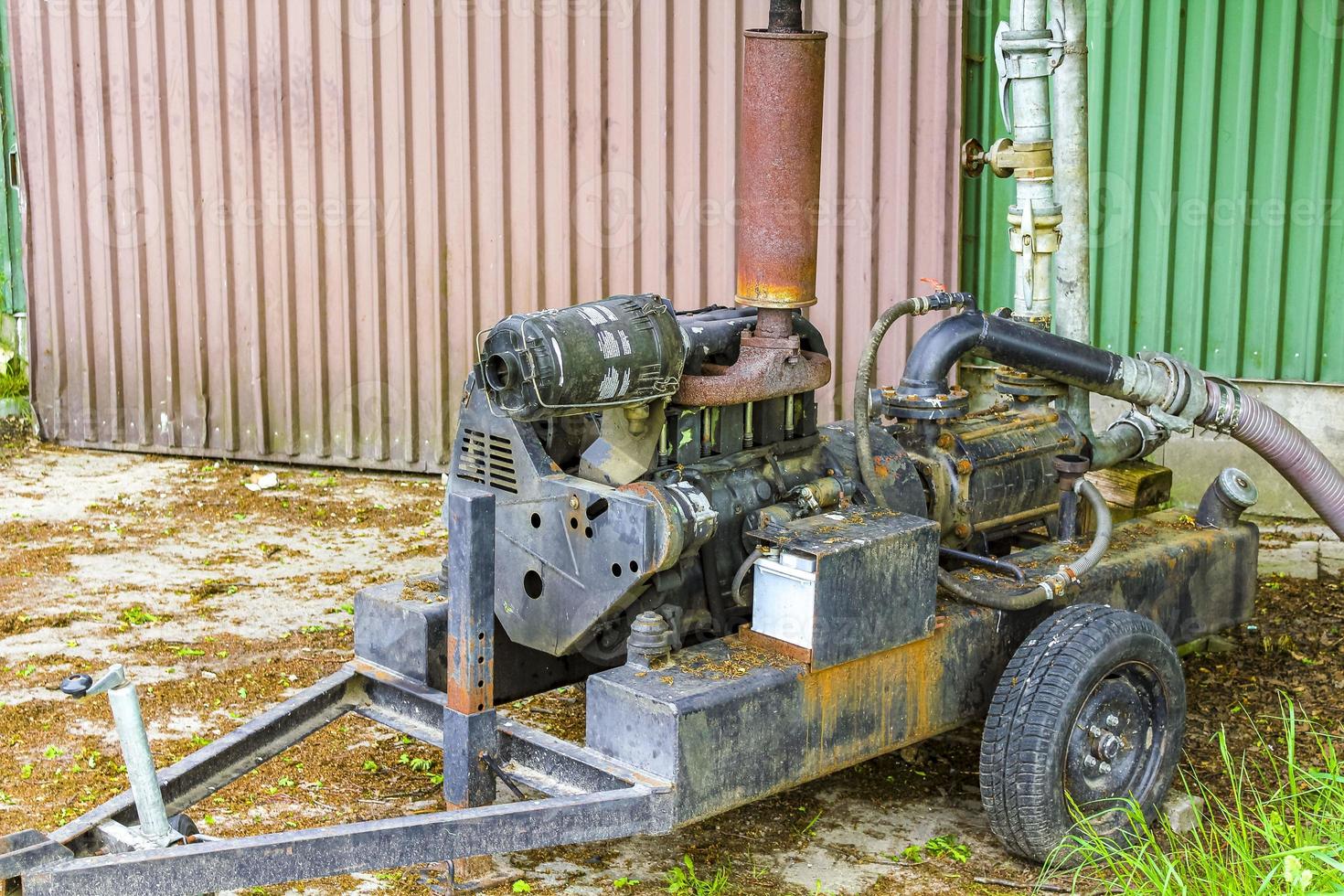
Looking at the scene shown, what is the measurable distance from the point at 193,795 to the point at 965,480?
242cm

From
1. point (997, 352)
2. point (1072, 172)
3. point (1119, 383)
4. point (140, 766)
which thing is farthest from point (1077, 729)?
point (140, 766)

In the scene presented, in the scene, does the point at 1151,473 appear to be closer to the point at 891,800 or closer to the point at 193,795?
the point at 891,800

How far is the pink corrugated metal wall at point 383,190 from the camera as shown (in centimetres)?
788

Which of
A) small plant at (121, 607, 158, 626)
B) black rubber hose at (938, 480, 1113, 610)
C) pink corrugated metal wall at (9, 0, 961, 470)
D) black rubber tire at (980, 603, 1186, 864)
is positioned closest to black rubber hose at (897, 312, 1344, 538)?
black rubber hose at (938, 480, 1113, 610)

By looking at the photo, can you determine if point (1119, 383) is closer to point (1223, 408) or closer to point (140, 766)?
point (1223, 408)

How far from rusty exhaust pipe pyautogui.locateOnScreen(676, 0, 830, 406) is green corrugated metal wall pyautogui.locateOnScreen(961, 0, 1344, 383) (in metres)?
3.73

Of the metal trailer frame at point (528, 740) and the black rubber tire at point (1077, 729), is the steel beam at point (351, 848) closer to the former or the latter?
the metal trailer frame at point (528, 740)

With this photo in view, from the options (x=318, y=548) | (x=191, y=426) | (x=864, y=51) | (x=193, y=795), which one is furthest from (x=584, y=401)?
(x=191, y=426)

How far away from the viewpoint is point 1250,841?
427 cm

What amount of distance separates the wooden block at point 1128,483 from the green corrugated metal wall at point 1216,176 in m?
2.10

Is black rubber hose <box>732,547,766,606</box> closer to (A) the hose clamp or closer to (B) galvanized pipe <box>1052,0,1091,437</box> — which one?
(A) the hose clamp

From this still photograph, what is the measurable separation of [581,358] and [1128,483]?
8.48 ft

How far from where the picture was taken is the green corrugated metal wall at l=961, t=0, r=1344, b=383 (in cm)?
723

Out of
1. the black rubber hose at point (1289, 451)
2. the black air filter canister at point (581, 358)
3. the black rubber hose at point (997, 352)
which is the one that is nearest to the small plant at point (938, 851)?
the black rubber hose at point (997, 352)
